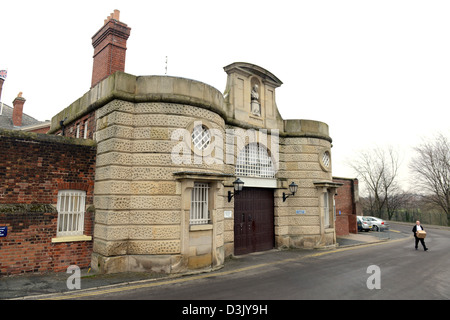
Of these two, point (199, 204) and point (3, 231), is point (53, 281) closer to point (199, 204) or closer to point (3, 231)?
point (3, 231)

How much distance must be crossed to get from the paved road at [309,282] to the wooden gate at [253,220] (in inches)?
53.7

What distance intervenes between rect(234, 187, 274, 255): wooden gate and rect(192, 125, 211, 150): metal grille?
3806 mm

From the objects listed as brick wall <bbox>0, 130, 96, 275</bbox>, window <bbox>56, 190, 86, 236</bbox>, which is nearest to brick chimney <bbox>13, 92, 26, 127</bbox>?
brick wall <bbox>0, 130, 96, 275</bbox>

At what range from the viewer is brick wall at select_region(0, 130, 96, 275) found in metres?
8.67

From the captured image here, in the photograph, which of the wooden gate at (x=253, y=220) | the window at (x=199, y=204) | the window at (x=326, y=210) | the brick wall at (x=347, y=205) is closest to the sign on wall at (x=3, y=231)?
the window at (x=199, y=204)

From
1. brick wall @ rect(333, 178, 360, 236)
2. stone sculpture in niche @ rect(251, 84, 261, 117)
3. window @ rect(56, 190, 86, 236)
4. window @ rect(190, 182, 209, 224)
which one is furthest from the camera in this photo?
brick wall @ rect(333, 178, 360, 236)

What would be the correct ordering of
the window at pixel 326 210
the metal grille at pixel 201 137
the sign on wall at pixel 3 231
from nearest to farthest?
the sign on wall at pixel 3 231, the metal grille at pixel 201 137, the window at pixel 326 210

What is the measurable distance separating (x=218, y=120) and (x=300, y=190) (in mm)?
6644

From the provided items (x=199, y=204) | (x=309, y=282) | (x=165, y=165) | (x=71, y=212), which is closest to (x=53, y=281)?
(x=71, y=212)

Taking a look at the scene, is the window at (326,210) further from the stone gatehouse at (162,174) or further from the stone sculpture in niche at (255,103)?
the stone sculpture in niche at (255,103)

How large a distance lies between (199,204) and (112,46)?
7.70 m

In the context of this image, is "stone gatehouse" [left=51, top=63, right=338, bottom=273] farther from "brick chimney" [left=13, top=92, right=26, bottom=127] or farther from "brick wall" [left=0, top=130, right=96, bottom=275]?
"brick chimney" [left=13, top=92, right=26, bottom=127]

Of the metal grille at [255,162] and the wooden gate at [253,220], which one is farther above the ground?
the metal grille at [255,162]

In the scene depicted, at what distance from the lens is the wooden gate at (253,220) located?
13.2 metres
